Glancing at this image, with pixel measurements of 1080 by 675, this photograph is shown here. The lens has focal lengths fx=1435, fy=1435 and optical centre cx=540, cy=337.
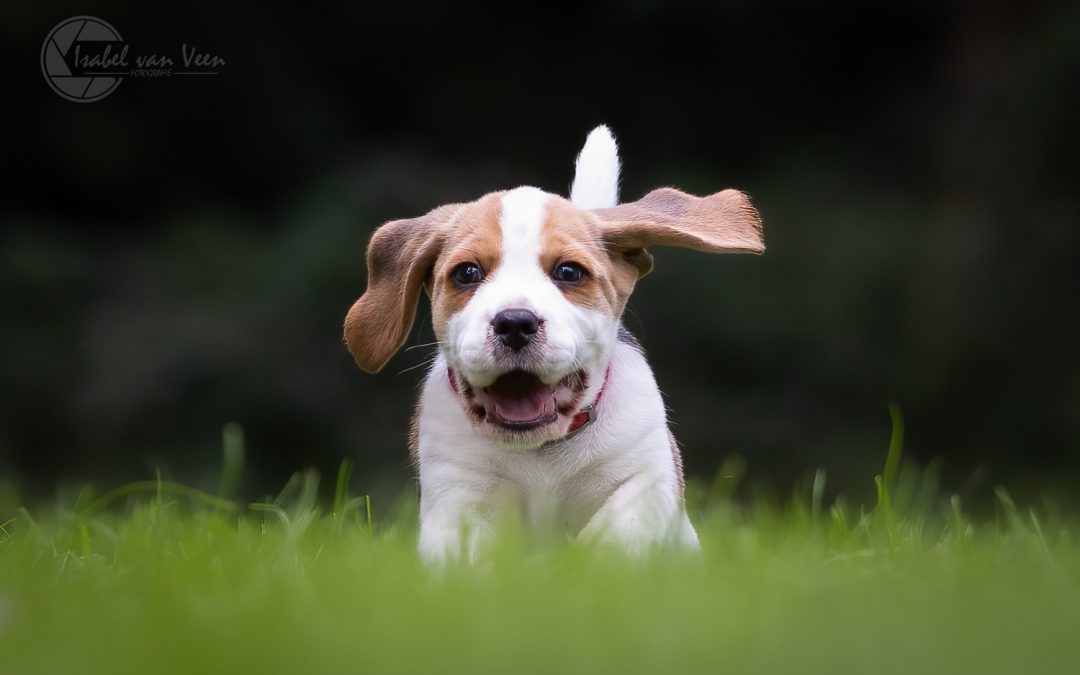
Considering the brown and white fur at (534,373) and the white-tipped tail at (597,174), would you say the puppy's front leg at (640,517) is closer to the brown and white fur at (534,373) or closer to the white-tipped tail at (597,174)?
the brown and white fur at (534,373)

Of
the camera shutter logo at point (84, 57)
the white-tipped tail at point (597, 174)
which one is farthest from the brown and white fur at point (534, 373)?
the camera shutter logo at point (84, 57)

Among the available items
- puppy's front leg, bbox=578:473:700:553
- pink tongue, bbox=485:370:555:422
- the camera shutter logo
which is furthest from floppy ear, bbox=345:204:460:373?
the camera shutter logo

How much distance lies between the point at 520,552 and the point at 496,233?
1156mm

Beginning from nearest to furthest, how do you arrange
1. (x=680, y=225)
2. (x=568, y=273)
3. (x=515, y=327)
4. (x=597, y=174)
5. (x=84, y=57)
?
(x=515, y=327)
(x=568, y=273)
(x=680, y=225)
(x=597, y=174)
(x=84, y=57)

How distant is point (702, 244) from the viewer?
4512mm

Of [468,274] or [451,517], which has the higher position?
[468,274]

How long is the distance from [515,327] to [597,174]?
1.21 metres

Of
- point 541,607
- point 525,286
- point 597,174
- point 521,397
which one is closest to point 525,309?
point 525,286

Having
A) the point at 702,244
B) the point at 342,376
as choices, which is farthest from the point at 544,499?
the point at 342,376

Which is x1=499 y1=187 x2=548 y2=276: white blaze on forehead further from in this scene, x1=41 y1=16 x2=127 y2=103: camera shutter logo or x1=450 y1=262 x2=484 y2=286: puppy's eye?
x1=41 y1=16 x2=127 y2=103: camera shutter logo

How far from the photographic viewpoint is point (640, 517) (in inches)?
161

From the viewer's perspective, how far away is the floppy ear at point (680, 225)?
4.49 m

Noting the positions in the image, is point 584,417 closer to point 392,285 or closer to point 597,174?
point 392,285

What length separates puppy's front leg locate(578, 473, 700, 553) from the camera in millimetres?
3949
